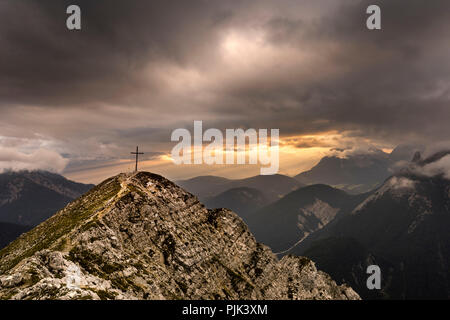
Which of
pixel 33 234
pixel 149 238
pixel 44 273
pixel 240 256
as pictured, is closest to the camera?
pixel 44 273

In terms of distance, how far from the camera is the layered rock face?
7093cm

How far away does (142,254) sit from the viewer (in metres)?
104

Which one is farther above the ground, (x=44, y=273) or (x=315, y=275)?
(x=44, y=273)

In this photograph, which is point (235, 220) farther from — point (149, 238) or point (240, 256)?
point (149, 238)

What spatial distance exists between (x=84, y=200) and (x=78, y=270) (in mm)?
68720

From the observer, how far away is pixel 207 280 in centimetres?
11925

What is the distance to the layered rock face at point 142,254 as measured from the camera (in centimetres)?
7093

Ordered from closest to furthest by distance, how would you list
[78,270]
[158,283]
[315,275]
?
[78,270] → [158,283] → [315,275]
